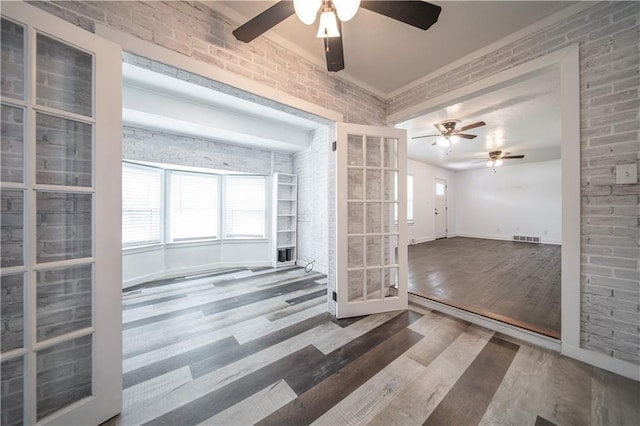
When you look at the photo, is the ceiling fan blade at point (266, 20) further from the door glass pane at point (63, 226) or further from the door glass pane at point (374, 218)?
the door glass pane at point (374, 218)

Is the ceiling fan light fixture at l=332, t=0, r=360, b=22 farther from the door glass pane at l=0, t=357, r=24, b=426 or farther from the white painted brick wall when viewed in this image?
the white painted brick wall

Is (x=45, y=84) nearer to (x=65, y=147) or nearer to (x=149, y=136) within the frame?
(x=65, y=147)

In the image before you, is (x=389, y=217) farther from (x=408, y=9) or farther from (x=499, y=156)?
(x=499, y=156)

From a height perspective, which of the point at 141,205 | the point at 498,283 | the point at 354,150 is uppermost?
the point at 354,150

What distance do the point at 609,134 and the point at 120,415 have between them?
3.62 m

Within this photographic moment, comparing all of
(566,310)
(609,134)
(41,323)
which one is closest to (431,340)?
(566,310)

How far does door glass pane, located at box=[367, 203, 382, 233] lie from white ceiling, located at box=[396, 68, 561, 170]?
4.48 ft

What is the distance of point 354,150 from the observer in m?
2.51

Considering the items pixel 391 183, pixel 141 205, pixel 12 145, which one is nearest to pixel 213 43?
pixel 12 145

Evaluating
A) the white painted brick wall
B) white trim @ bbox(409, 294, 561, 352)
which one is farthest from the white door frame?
white trim @ bbox(409, 294, 561, 352)

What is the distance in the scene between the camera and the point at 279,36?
77.3 inches

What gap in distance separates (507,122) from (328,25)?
428 cm

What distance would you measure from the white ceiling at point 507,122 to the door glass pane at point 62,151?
307 cm

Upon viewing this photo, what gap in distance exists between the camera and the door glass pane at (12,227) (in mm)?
1053
